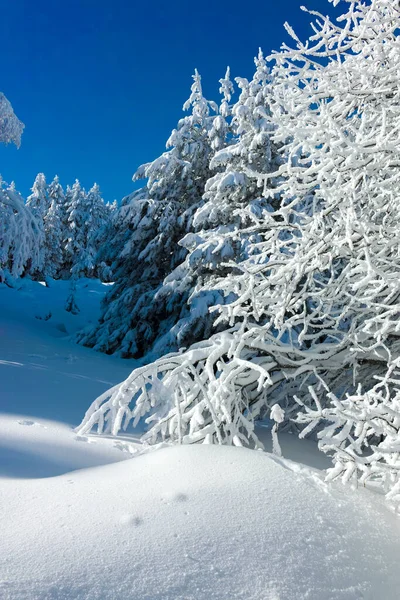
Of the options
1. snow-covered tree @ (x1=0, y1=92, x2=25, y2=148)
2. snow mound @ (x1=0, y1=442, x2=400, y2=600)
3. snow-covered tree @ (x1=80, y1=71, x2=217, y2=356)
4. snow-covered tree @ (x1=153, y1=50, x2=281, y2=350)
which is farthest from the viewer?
snow-covered tree @ (x1=0, y1=92, x2=25, y2=148)

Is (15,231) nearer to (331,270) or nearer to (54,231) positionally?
(331,270)

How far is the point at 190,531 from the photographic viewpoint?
1953 millimetres

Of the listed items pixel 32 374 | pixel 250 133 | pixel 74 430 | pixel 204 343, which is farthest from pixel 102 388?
pixel 250 133

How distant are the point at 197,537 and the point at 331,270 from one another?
254 cm

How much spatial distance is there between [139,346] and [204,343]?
7.91 metres

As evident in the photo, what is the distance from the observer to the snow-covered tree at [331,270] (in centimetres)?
280

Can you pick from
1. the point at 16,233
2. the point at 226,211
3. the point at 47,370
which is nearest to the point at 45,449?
the point at 47,370

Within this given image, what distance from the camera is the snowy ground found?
1635 mm

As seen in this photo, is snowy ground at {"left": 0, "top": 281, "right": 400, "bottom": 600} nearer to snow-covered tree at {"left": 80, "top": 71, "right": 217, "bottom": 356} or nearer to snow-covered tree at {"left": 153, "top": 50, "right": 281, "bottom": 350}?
snow-covered tree at {"left": 153, "top": 50, "right": 281, "bottom": 350}

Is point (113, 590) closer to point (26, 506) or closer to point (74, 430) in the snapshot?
point (26, 506)

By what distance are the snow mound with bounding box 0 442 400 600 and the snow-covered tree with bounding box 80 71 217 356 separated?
29.7 feet

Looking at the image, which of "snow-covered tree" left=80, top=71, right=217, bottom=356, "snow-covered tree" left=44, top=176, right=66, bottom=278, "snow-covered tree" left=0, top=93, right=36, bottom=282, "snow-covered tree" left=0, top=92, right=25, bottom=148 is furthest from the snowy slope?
"snow-covered tree" left=44, top=176, right=66, bottom=278

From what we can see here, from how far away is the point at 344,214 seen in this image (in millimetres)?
3441

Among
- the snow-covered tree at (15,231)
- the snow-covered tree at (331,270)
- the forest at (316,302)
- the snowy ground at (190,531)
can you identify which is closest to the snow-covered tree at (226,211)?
the forest at (316,302)
